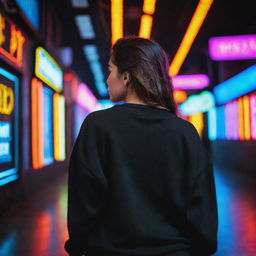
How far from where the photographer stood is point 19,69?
4738 millimetres

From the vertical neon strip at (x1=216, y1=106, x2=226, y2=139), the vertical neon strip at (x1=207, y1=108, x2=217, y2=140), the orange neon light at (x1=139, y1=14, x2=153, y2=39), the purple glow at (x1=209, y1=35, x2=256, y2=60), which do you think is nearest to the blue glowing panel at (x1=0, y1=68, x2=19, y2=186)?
the orange neon light at (x1=139, y1=14, x2=153, y2=39)

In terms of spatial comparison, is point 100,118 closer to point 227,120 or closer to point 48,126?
point 48,126

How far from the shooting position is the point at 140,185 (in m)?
0.96

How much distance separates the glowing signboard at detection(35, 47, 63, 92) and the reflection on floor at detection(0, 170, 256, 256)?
6.61ft

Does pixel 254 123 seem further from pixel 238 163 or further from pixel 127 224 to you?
pixel 127 224

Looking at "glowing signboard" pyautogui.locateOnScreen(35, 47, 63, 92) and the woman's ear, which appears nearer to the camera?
the woman's ear

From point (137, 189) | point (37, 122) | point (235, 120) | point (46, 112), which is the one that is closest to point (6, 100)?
point (37, 122)

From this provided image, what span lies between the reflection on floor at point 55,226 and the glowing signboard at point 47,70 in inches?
79.3

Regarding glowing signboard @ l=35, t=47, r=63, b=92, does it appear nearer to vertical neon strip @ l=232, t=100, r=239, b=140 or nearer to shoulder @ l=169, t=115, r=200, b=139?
vertical neon strip @ l=232, t=100, r=239, b=140

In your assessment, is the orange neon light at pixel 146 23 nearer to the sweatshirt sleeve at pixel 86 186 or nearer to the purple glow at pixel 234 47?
the purple glow at pixel 234 47

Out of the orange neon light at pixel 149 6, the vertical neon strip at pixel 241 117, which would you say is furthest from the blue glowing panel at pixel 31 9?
the vertical neon strip at pixel 241 117

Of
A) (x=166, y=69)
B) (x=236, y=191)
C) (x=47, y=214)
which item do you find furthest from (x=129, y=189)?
(x=236, y=191)

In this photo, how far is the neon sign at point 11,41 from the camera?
4.03 metres

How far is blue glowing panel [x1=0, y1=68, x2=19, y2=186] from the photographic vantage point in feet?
13.4
